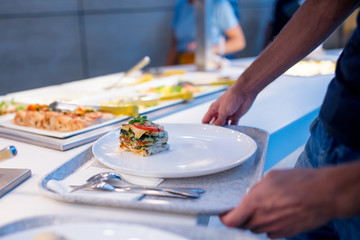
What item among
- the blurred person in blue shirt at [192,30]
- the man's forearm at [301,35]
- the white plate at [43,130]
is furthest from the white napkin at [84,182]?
the blurred person in blue shirt at [192,30]

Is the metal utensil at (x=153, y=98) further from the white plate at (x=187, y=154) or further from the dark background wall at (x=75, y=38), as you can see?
the dark background wall at (x=75, y=38)

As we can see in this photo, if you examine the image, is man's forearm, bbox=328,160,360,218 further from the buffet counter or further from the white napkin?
the white napkin

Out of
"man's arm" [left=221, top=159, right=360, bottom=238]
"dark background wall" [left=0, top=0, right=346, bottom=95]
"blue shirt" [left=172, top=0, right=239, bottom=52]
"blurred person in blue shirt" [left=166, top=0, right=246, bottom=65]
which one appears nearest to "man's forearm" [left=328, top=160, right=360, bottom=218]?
"man's arm" [left=221, top=159, right=360, bottom=238]

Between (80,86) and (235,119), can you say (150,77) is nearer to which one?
(80,86)

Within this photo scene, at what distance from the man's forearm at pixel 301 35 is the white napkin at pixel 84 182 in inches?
18.3

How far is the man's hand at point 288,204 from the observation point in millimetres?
533

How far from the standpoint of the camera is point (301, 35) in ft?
3.12

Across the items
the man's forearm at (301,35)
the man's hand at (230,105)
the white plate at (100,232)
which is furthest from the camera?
the man's hand at (230,105)

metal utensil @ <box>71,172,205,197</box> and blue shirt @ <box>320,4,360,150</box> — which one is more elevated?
blue shirt @ <box>320,4,360,150</box>

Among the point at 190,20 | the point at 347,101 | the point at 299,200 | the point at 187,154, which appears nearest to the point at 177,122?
the point at 187,154

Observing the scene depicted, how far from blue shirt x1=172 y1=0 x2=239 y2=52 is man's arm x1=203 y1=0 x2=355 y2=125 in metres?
2.40

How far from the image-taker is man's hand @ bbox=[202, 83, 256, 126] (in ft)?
3.57

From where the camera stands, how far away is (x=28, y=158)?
0.98m

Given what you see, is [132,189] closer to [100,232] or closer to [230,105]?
[100,232]
